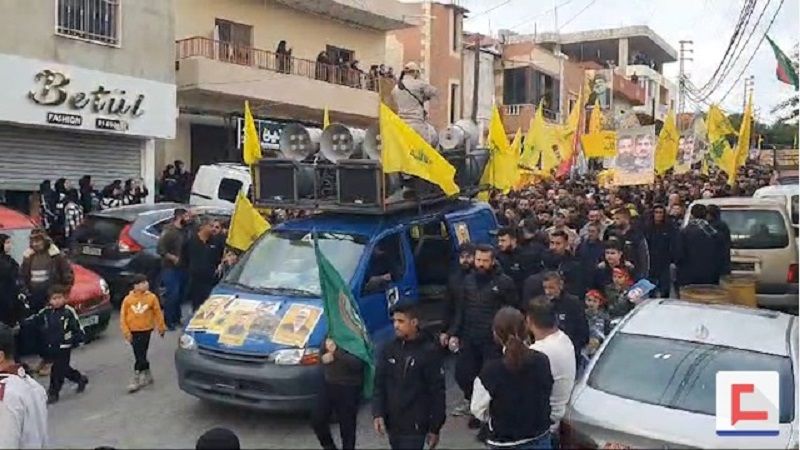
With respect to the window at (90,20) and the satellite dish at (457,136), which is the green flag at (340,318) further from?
the window at (90,20)

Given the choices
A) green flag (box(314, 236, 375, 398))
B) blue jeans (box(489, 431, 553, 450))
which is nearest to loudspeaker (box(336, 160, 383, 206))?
green flag (box(314, 236, 375, 398))

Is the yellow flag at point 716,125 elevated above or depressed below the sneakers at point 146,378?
above

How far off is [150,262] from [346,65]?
15751 millimetres

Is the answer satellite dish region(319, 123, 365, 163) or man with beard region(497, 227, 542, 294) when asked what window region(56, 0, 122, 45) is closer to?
satellite dish region(319, 123, 365, 163)

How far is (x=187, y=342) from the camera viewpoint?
7.78 meters

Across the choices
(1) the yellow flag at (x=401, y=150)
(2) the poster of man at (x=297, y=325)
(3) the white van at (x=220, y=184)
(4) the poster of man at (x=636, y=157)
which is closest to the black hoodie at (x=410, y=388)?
(2) the poster of man at (x=297, y=325)

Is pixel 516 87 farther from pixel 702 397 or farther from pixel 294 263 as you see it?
pixel 702 397

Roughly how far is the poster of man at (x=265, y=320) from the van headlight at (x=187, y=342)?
23.0 inches

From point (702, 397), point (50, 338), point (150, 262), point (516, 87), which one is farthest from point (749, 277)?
point (516, 87)

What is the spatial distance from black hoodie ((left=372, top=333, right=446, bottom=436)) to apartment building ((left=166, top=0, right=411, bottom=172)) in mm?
15966

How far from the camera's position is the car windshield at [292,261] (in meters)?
8.10

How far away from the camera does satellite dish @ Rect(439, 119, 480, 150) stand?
1062cm

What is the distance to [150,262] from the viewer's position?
444 inches

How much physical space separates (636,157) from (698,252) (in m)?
5.17
